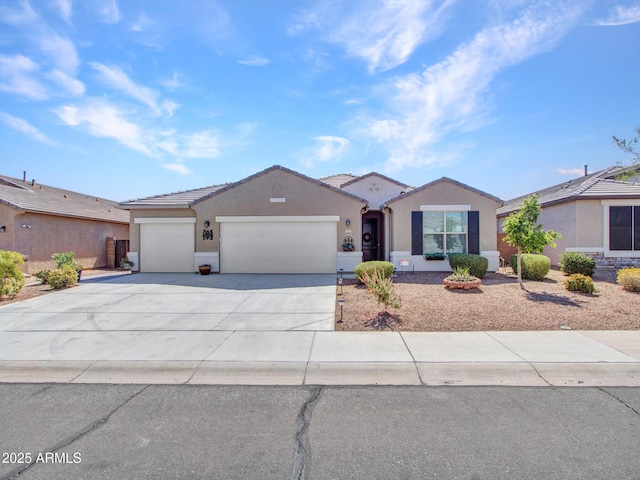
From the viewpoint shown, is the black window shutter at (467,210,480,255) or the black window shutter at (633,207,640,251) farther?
the black window shutter at (633,207,640,251)

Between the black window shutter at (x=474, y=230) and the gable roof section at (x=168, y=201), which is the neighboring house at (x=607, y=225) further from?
the gable roof section at (x=168, y=201)

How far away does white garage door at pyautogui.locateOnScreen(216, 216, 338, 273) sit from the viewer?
13984 millimetres

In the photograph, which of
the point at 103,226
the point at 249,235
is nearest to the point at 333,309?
the point at 249,235

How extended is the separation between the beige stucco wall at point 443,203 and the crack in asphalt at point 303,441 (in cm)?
1070

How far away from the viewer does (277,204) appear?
14109mm

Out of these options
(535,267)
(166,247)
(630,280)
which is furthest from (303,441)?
(166,247)

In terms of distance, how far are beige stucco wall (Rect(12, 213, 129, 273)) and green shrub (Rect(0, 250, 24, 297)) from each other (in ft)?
21.5

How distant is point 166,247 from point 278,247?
203 inches

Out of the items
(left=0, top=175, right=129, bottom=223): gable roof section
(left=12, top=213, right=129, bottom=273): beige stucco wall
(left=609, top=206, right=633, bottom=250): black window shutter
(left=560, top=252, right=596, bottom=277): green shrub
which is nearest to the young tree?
(left=560, top=252, right=596, bottom=277): green shrub

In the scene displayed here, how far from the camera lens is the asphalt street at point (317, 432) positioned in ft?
9.14

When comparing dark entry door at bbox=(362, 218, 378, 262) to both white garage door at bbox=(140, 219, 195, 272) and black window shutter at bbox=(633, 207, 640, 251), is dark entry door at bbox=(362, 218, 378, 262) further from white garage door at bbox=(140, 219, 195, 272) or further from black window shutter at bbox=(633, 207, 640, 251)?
black window shutter at bbox=(633, 207, 640, 251)

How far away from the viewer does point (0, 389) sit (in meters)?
A: 4.30

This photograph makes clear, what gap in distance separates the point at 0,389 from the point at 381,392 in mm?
4925

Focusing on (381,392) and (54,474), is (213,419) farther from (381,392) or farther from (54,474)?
(381,392)
